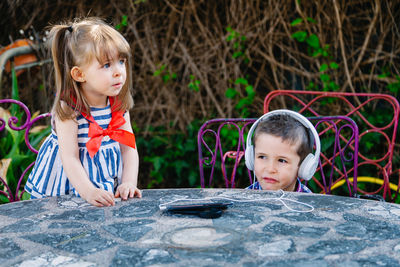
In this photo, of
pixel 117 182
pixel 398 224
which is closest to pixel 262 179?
pixel 117 182

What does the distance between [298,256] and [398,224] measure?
0.41 meters

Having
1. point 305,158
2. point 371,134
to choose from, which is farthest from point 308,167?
point 371,134

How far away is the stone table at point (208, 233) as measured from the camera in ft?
3.22

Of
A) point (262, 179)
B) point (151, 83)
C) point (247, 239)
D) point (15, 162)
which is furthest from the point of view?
point (151, 83)

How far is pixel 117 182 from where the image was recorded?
6.79ft

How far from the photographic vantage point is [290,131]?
195 centimetres

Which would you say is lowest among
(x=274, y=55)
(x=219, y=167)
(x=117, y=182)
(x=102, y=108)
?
(x=219, y=167)

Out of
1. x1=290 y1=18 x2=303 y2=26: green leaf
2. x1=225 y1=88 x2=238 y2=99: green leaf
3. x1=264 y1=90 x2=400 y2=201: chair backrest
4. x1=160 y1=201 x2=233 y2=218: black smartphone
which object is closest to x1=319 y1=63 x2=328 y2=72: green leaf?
x1=264 y1=90 x2=400 y2=201: chair backrest

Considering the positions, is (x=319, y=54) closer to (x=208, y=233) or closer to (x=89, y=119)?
(x=89, y=119)

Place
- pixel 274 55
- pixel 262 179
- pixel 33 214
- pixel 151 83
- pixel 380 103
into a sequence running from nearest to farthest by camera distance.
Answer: pixel 33 214, pixel 262 179, pixel 380 103, pixel 274 55, pixel 151 83

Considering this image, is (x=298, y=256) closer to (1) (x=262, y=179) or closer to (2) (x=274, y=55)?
(1) (x=262, y=179)

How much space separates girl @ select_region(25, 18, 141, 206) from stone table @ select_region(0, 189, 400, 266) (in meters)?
0.23

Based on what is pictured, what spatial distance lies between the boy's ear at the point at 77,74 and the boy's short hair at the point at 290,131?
0.83m

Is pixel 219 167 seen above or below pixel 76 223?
below
